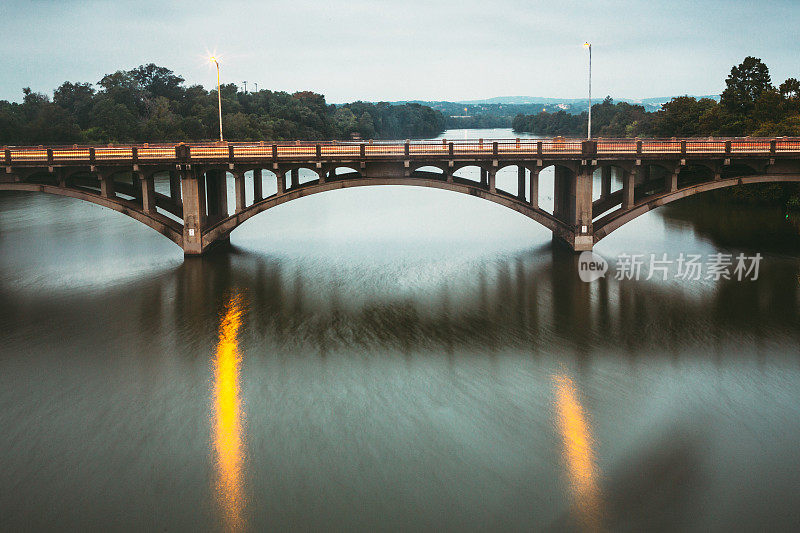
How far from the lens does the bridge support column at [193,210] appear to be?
133 feet

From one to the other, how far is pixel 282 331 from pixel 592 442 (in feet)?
47.7

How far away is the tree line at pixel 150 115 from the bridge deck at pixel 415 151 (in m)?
64.9

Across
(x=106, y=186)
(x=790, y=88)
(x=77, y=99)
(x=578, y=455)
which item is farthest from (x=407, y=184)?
(x=77, y=99)

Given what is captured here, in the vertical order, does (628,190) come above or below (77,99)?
below

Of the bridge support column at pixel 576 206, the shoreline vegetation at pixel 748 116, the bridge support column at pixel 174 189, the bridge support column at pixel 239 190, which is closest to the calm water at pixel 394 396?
the bridge support column at pixel 576 206

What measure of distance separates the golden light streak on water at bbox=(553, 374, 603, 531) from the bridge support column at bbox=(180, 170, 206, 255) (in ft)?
84.0

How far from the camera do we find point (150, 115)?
12988cm

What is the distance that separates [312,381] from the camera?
915 inches

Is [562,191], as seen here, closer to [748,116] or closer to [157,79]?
[748,116]

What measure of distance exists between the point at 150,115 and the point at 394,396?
121628 millimetres

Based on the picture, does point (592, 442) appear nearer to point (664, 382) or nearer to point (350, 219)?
point (664, 382)

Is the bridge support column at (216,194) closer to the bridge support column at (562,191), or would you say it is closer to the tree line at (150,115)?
the bridge support column at (562,191)

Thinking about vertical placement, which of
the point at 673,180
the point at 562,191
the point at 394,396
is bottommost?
the point at 394,396

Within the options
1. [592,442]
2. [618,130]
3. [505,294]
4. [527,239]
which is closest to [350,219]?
[527,239]
